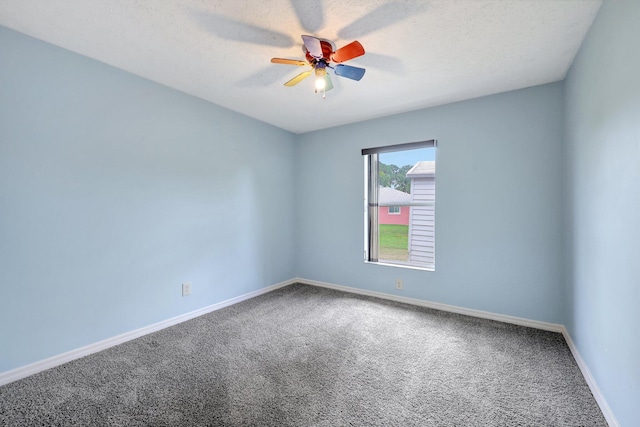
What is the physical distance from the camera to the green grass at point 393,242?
11.4 feet

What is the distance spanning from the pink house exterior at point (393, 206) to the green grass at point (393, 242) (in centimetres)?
8

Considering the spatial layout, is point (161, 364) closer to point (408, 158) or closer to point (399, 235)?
point (399, 235)

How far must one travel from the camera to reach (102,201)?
7.27 ft

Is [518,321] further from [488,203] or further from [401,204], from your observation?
[401,204]

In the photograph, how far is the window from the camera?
328 cm

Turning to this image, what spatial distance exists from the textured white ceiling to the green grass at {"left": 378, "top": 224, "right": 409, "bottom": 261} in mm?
1664

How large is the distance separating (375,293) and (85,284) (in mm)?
2995

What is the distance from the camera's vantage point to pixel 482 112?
9.37ft

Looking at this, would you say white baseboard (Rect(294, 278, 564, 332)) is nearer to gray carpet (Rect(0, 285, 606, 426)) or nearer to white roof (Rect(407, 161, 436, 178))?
gray carpet (Rect(0, 285, 606, 426))

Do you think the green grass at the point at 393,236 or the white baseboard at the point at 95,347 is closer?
the white baseboard at the point at 95,347

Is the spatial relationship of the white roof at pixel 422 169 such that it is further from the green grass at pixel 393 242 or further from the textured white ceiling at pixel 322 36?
the textured white ceiling at pixel 322 36

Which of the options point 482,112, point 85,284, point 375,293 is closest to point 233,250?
point 85,284

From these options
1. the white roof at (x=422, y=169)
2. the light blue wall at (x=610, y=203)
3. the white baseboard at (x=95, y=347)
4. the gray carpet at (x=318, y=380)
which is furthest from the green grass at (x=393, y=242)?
the white baseboard at (x=95, y=347)

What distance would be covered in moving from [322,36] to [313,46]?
22 cm
